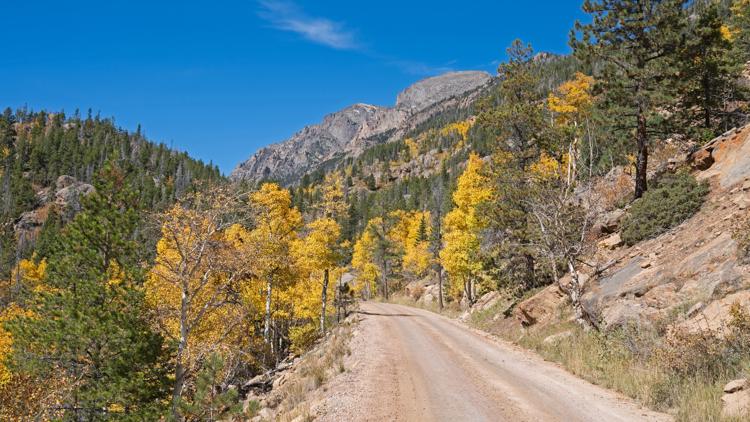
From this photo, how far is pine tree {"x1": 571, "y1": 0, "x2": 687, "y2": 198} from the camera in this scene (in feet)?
71.3

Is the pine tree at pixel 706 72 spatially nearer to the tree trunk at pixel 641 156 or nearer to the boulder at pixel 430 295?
the tree trunk at pixel 641 156

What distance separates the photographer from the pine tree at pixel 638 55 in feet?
71.3

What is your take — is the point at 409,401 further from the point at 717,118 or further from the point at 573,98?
the point at 573,98

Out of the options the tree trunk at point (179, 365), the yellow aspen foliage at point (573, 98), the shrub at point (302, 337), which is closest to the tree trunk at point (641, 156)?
the yellow aspen foliage at point (573, 98)

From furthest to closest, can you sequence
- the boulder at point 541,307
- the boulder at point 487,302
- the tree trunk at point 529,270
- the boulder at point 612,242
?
1. the boulder at point 487,302
2. the tree trunk at point 529,270
3. the boulder at point 612,242
4. the boulder at point 541,307

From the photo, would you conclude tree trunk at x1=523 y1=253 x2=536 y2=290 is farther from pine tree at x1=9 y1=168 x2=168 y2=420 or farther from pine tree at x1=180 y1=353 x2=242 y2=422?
pine tree at x1=9 y1=168 x2=168 y2=420

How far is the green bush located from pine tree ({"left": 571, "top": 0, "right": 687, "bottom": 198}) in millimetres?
3124

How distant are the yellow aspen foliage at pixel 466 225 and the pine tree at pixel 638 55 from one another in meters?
8.65

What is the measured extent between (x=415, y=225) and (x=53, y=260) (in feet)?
213

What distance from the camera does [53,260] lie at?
54.4 feet

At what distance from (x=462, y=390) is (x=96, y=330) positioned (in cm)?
1233

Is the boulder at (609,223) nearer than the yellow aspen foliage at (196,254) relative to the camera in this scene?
No

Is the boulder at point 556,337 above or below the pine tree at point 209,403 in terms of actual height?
above

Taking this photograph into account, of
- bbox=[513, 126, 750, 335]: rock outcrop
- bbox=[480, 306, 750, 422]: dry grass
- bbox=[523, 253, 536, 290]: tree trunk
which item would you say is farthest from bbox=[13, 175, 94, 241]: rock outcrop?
bbox=[480, 306, 750, 422]: dry grass
